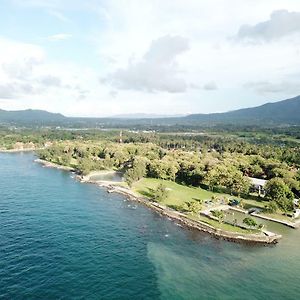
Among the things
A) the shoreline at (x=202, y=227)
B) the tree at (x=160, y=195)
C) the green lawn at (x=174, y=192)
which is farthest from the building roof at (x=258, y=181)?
the shoreline at (x=202, y=227)

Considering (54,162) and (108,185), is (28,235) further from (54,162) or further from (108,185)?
(54,162)

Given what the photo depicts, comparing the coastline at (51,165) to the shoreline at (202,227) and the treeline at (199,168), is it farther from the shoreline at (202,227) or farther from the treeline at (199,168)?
the shoreline at (202,227)

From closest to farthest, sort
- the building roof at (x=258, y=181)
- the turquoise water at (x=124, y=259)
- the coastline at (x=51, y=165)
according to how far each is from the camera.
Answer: the turquoise water at (x=124, y=259) → the building roof at (x=258, y=181) → the coastline at (x=51, y=165)

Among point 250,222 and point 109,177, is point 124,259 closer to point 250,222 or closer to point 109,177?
point 250,222

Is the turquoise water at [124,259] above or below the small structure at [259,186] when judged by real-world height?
below

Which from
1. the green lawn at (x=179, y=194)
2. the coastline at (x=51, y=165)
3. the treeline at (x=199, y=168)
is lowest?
the green lawn at (x=179, y=194)

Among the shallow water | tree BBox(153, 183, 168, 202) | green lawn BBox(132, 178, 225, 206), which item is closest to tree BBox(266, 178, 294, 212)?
green lawn BBox(132, 178, 225, 206)

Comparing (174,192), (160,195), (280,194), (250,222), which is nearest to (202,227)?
(250,222)

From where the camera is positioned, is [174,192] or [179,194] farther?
[174,192]
